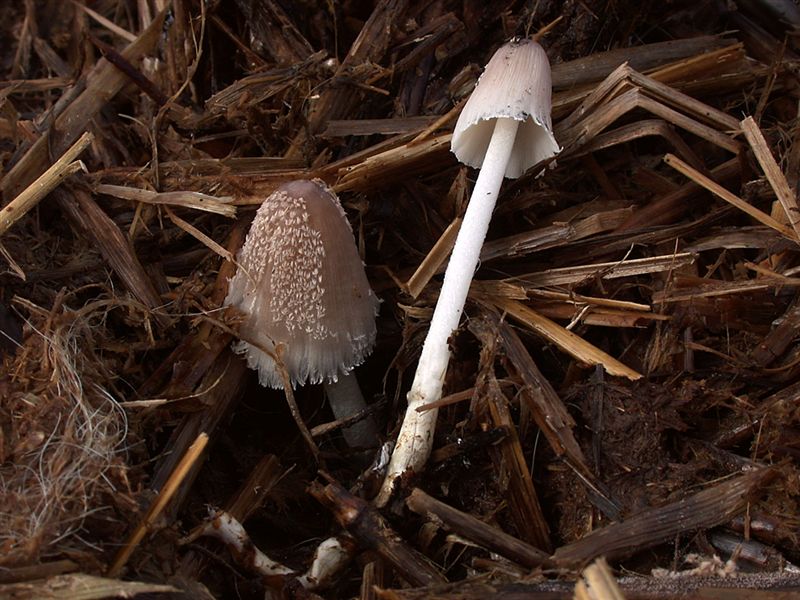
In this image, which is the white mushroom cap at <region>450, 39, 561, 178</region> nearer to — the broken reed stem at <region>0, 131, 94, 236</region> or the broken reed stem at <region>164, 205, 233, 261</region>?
the broken reed stem at <region>164, 205, 233, 261</region>

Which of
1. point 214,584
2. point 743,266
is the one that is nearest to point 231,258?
point 214,584

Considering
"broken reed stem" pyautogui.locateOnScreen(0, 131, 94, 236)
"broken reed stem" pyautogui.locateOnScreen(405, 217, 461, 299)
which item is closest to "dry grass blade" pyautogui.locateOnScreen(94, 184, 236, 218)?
"broken reed stem" pyautogui.locateOnScreen(0, 131, 94, 236)

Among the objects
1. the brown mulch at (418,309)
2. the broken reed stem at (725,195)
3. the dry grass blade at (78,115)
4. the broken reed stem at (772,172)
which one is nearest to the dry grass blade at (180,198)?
the brown mulch at (418,309)

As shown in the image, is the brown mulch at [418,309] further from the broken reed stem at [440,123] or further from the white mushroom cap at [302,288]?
the white mushroom cap at [302,288]

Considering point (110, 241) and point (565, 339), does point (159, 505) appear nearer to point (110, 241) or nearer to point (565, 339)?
point (110, 241)

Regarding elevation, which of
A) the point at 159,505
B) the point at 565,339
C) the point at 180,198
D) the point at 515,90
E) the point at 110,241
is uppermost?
the point at 515,90

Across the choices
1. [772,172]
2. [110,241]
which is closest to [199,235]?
[110,241]
